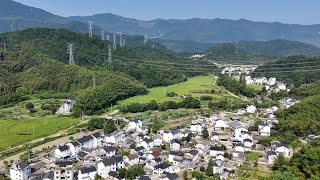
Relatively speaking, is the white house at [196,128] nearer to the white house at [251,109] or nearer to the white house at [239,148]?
the white house at [239,148]

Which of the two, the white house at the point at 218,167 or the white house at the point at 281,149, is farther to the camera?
the white house at the point at 281,149

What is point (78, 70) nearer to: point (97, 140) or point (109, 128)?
point (109, 128)

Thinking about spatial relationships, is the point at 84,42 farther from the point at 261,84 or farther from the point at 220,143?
the point at 220,143

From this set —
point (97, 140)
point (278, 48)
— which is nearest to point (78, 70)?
point (97, 140)

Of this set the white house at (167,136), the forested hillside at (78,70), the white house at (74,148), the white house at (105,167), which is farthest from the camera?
the forested hillside at (78,70)

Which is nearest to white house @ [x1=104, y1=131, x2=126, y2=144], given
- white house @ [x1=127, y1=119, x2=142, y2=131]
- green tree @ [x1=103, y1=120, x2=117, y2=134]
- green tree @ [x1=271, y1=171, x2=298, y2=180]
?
green tree @ [x1=103, y1=120, x2=117, y2=134]

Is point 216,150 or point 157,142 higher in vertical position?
point 216,150

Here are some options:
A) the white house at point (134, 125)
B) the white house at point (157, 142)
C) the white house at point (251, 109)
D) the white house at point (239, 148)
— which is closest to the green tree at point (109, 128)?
the white house at point (134, 125)
